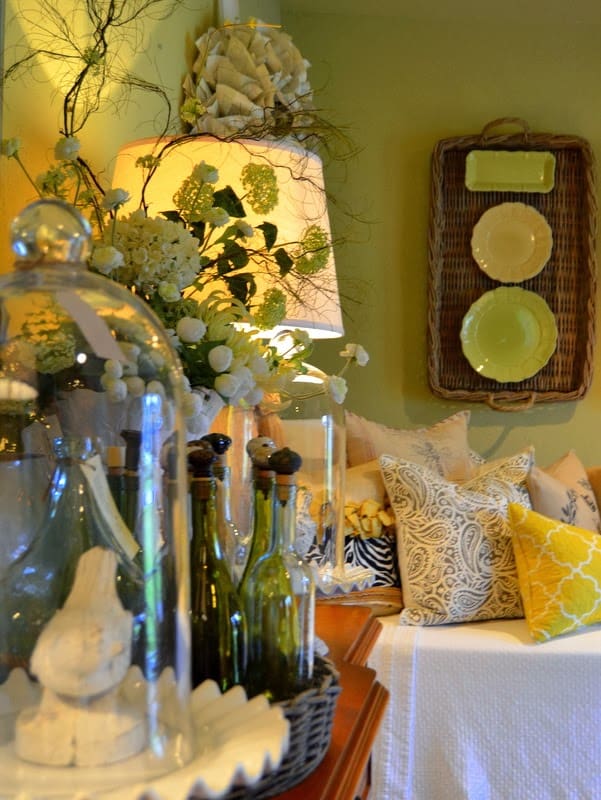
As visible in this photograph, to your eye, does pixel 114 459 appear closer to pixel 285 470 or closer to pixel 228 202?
pixel 285 470

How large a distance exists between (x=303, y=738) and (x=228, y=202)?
725mm

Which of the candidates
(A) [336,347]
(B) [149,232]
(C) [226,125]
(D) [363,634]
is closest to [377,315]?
(A) [336,347]

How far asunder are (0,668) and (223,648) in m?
0.20

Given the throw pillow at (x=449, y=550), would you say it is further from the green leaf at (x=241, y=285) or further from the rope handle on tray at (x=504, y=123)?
the rope handle on tray at (x=504, y=123)

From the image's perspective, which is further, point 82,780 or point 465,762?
point 465,762

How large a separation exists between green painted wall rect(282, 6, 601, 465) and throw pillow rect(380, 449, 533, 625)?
128 centimetres

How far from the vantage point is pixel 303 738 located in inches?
30.2

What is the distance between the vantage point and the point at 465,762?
207 centimetres

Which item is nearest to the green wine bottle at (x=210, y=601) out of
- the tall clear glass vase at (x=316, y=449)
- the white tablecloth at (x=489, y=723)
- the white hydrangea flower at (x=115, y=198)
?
the white hydrangea flower at (x=115, y=198)

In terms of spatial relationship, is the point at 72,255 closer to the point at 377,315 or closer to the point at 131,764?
the point at 131,764

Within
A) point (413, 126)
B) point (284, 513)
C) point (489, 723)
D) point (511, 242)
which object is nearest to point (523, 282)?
point (511, 242)

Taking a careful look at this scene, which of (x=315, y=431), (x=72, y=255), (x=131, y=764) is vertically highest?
(x=72, y=255)

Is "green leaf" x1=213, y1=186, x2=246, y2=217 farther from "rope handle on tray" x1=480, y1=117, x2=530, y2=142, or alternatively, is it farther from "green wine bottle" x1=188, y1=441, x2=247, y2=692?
"rope handle on tray" x1=480, y1=117, x2=530, y2=142

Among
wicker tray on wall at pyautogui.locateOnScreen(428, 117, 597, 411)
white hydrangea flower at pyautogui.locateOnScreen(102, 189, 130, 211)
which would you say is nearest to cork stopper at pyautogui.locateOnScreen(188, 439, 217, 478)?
white hydrangea flower at pyautogui.locateOnScreen(102, 189, 130, 211)
